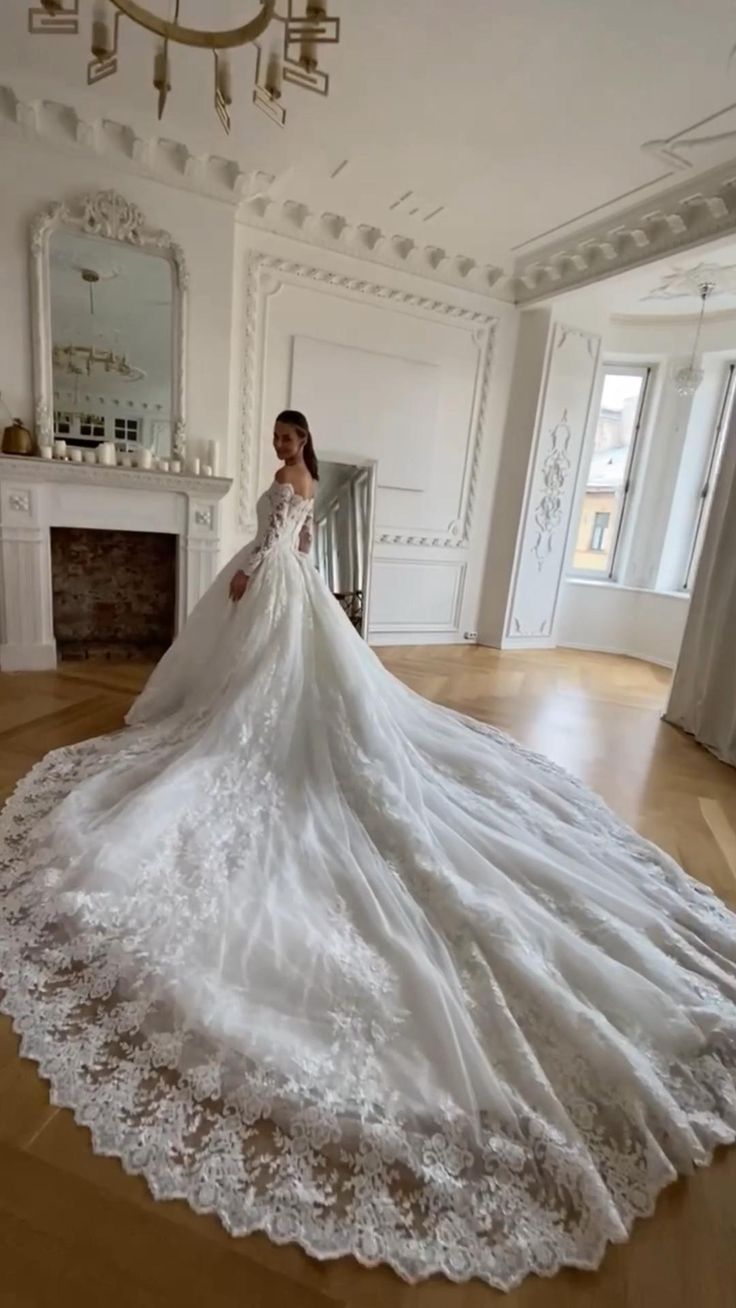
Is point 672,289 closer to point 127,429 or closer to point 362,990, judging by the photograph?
point 127,429

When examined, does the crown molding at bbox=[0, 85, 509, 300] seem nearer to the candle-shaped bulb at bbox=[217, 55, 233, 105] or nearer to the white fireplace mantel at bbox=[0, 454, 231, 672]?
the white fireplace mantel at bbox=[0, 454, 231, 672]

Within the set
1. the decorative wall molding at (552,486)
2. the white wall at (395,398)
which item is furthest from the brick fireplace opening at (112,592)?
the decorative wall molding at (552,486)

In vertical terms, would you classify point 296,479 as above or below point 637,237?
below

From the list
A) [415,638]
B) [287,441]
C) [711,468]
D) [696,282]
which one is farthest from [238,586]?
[711,468]

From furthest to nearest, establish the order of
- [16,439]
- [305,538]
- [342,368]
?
[342,368]
[16,439]
[305,538]

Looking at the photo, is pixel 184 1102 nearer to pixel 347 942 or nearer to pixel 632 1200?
pixel 347 942

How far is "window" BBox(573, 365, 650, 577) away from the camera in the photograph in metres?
6.80

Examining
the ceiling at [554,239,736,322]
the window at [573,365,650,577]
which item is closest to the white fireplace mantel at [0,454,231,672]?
the ceiling at [554,239,736,322]

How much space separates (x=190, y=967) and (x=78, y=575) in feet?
12.7

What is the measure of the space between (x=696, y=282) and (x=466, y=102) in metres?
2.95

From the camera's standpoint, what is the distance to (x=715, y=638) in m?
4.03

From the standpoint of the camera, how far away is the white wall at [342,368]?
4055 mm

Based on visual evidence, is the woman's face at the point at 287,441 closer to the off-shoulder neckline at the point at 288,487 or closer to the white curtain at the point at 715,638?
the off-shoulder neckline at the point at 288,487

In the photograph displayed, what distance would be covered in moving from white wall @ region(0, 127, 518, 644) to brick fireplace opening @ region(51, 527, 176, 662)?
0.62m
